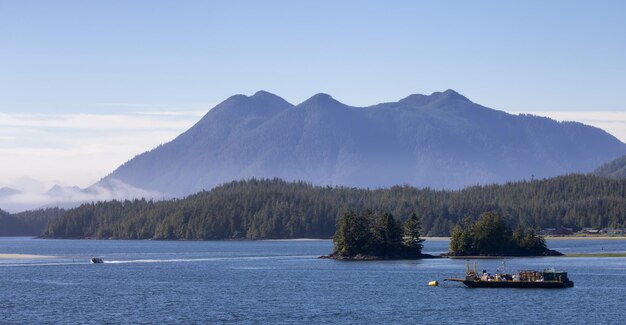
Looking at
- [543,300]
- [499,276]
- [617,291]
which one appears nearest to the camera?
[543,300]

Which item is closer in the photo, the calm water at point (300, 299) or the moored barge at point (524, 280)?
the calm water at point (300, 299)

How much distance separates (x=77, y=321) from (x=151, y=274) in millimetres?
77170

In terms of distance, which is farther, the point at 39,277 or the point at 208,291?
the point at 39,277

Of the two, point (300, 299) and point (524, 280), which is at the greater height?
point (524, 280)

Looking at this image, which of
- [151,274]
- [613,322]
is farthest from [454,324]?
[151,274]

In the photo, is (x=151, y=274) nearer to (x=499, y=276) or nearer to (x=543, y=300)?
(x=499, y=276)

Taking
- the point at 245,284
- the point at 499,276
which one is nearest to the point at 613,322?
the point at 499,276

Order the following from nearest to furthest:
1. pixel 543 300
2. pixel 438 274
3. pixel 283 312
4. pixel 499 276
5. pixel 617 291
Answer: pixel 283 312 → pixel 543 300 → pixel 617 291 → pixel 499 276 → pixel 438 274

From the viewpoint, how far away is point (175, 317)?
12319 centimetres

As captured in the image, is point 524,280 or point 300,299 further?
point 524,280

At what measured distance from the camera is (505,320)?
392 feet

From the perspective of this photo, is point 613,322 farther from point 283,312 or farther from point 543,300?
point 283,312

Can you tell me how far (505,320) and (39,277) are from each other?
92066 millimetres

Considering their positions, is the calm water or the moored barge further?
the moored barge
